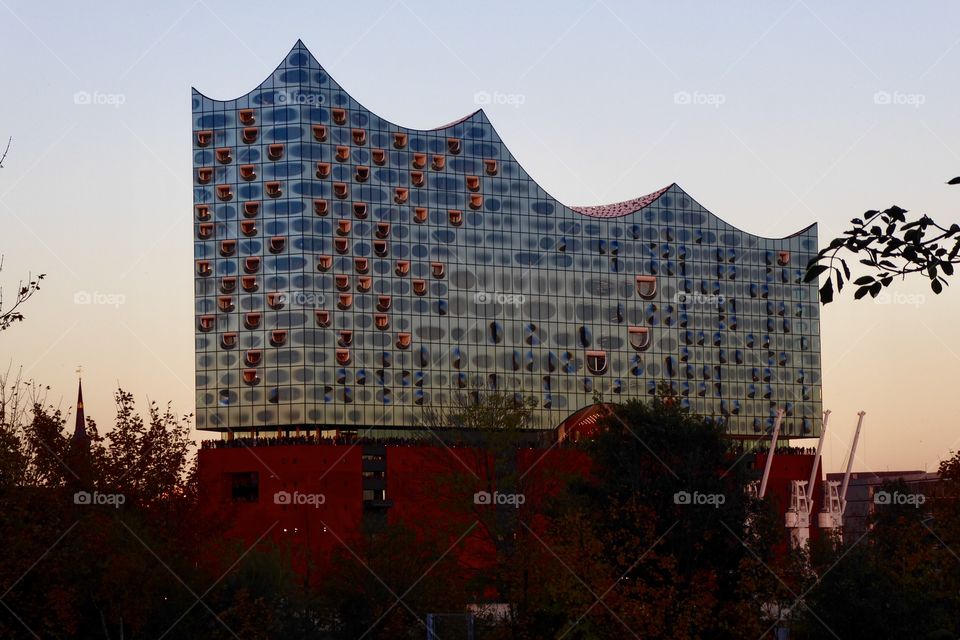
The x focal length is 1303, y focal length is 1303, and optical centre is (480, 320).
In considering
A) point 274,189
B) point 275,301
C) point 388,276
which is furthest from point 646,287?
point 274,189

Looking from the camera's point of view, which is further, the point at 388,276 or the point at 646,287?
the point at 646,287

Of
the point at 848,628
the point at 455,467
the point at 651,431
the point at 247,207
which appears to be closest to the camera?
the point at 848,628

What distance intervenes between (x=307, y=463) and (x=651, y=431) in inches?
2754

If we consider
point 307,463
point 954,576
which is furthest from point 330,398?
point 954,576

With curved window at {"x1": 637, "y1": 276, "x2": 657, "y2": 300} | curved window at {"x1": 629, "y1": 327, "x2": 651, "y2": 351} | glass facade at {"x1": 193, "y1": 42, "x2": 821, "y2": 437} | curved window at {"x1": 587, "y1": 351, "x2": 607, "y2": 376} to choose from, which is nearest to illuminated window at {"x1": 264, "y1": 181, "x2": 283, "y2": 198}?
glass facade at {"x1": 193, "y1": 42, "x2": 821, "y2": 437}

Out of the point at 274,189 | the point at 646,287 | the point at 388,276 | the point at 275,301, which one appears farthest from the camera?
the point at 646,287

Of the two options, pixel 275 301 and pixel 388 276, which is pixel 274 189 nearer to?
pixel 275 301

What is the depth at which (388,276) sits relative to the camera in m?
125

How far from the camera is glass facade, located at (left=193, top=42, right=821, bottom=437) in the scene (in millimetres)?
122438

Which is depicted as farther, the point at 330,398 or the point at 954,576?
the point at 330,398

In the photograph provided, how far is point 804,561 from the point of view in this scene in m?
52.8

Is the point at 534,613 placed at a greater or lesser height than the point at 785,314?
lesser

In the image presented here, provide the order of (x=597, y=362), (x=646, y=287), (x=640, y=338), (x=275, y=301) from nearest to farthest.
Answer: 1. (x=275, y=301)
2. (x=597, y=362)
3. (x=640, y=338)
4. (x=646, y=287)

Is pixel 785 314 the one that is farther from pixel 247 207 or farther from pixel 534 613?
pixel 534 613
